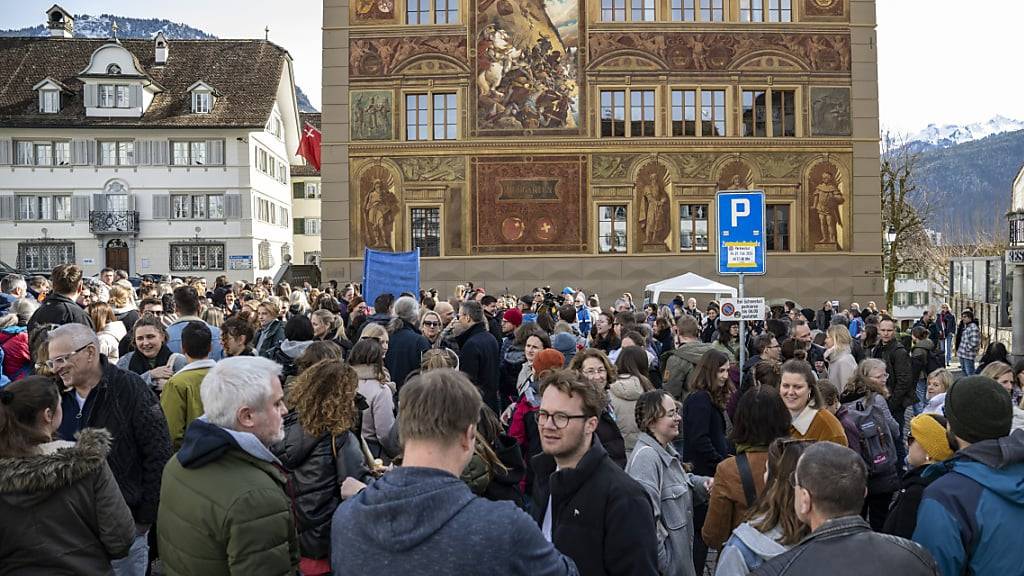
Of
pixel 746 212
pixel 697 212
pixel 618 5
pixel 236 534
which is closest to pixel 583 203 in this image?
pixel 697 212

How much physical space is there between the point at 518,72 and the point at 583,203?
495cm

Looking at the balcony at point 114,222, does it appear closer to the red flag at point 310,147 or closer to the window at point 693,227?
the red flag at point 310,147

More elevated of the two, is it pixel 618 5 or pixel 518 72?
pixel 618 5

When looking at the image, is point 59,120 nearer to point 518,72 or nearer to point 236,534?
point 518,72

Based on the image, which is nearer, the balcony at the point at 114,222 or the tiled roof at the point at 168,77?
the balcony at the point at 114,222

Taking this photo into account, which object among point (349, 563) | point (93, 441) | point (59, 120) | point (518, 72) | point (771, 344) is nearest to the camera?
point (349, 563)

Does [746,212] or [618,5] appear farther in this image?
[618,5]

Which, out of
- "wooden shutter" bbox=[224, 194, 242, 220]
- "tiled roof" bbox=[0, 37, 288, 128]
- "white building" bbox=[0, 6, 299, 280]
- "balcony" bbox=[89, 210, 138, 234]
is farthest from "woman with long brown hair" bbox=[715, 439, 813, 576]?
"balcony" bbox=[89, 210, 138, 234]

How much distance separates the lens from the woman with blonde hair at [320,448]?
5238 mm

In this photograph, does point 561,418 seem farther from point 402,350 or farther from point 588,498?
point 402,350

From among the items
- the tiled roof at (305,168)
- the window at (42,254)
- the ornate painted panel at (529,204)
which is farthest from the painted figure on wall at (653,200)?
the tiled roof at (305,168)

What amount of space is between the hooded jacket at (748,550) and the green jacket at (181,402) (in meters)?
3.75

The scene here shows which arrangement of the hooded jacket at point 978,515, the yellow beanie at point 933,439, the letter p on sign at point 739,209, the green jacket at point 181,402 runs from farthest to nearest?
the letter p on sign at point 739,209 → the green jacket at point 181,402 → the yellow beanie at point 933,439 → the hooded jacket at point 978,515

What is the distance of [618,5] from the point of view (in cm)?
3269
